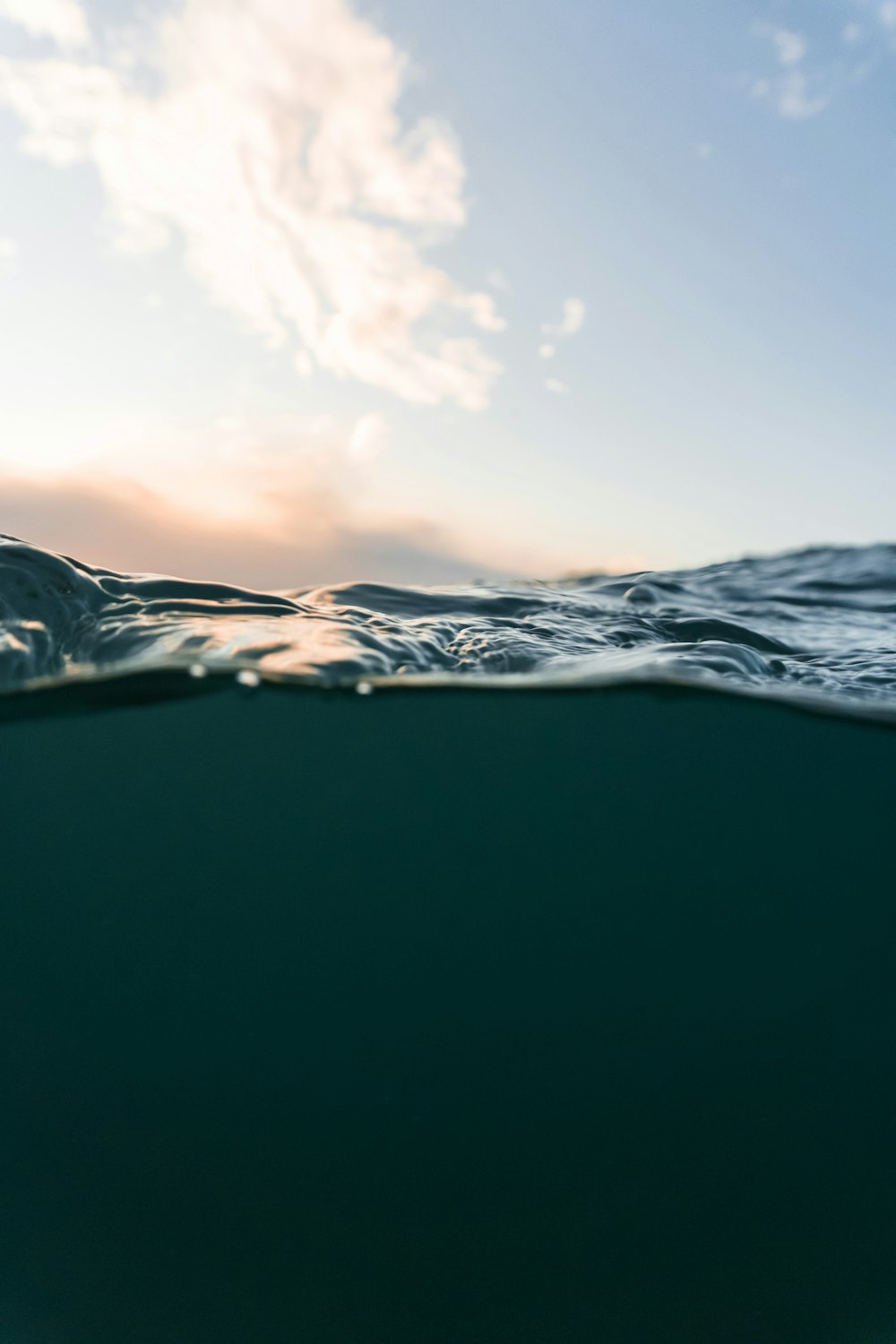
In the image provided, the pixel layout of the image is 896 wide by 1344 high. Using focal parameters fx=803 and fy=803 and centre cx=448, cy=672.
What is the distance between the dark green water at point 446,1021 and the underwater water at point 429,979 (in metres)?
0.02

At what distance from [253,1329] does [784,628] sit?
21.5 feet

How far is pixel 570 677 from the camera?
525 cm

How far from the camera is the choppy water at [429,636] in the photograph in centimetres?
472

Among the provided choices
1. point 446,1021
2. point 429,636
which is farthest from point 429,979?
point 429,636

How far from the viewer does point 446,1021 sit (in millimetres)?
5461

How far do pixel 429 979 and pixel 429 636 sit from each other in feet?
7.69

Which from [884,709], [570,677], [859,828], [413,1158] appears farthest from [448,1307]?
[884,709]

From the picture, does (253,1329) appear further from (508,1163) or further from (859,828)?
(859,828)

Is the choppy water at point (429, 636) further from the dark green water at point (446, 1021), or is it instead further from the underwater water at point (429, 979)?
the dark green water at point (446, 1021)

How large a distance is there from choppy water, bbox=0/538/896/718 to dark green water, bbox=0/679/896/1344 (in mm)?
258

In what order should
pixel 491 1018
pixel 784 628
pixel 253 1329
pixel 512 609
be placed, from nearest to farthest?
pixel 253 1329
pixel 491 1018
pixel 512 609
pixel 784 628

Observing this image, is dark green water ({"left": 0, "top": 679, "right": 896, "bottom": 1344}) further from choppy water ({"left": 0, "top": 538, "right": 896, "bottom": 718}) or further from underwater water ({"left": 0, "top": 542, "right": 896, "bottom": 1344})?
choppy water ({"left": 0, "top": 538, "right": 896, "bottom": 718})

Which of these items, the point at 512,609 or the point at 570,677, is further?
the point at 512,609

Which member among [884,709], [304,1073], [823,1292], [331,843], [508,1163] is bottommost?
[823,1292]
